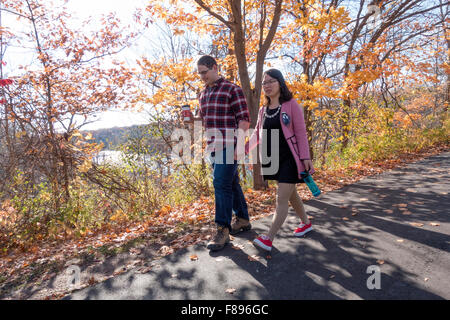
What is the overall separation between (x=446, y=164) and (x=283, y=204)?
262 inches

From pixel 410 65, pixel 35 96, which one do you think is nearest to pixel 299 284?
pixel 35 96

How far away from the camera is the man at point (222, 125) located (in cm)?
302

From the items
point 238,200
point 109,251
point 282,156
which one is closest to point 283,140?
point 282,156

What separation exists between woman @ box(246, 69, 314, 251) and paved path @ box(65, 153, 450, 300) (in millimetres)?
393

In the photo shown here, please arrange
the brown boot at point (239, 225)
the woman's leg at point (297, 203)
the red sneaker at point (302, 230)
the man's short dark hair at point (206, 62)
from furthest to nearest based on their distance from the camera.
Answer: the brown boot at point (239, 225) < the red sneaker at point (302, 230) < the woman's leg at point (297, 203) < the man's short dark hair at point (206, 62)

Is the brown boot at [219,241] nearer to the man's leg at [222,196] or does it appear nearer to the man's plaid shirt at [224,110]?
the man's leg at [222,196]

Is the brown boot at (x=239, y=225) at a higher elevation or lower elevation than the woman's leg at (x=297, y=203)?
lower

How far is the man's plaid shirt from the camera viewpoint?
302 cm

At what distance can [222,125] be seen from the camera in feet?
10.1

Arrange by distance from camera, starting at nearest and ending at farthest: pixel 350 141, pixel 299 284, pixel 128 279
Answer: pixel 299 284
pixel 128 279
pixel 350 141

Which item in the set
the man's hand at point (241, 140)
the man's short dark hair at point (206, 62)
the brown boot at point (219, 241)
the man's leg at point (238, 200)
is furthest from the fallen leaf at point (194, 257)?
the man's short dark hair at point (206, 62)

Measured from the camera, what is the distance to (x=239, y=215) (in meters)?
3.57

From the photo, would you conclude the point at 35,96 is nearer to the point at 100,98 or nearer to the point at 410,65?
the point at 100,98

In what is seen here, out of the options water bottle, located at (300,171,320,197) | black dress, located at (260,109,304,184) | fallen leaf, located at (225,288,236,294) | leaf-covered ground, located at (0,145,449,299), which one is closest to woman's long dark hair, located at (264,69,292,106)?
black dress, located at (260,109,304,184)
